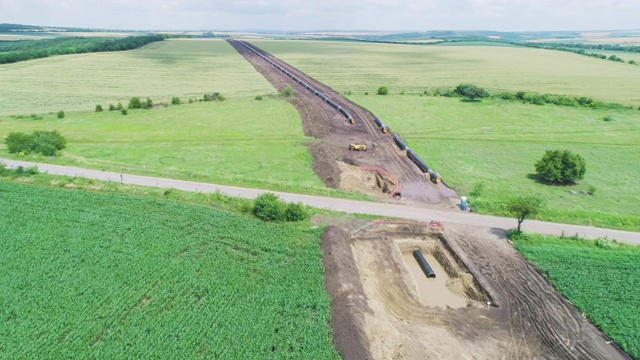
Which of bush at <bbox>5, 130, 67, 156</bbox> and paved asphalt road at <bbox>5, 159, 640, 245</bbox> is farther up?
bush at <bbox>5, 130, 67, 156</bbox>

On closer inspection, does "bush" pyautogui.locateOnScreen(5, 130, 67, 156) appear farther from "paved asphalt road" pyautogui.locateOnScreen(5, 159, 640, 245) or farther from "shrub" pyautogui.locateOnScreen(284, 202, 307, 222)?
"shrub" pyautogui.locateOnScreen(284, 202, 307, 222)

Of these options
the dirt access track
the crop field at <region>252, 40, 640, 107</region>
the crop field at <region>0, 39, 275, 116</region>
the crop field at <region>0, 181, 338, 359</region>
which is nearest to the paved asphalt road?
the dirt access track

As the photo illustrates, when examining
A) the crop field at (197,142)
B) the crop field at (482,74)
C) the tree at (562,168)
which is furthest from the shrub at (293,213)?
the crop field at (482,74)

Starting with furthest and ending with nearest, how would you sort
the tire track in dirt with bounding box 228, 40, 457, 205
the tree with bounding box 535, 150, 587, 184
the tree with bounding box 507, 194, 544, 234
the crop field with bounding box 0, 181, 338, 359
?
the tree with bounding box 535, 150, 587, 184 → the tire track in dirt with bounding box 228, 40, 457, 205 → the tree with bounding box 507, 194, 544, 234 → the crop field with bounding box 0, 181, 338, 359

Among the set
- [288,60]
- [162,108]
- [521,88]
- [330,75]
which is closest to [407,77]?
[330,75]

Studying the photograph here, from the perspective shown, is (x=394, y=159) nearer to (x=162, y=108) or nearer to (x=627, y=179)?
(x=627, y=179)

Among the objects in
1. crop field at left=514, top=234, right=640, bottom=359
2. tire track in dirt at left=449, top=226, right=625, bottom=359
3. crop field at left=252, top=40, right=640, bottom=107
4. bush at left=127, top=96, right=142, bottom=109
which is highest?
crop field at left=252, top=40, right=640, bottom=107

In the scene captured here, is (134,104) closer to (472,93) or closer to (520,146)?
(520,146)
